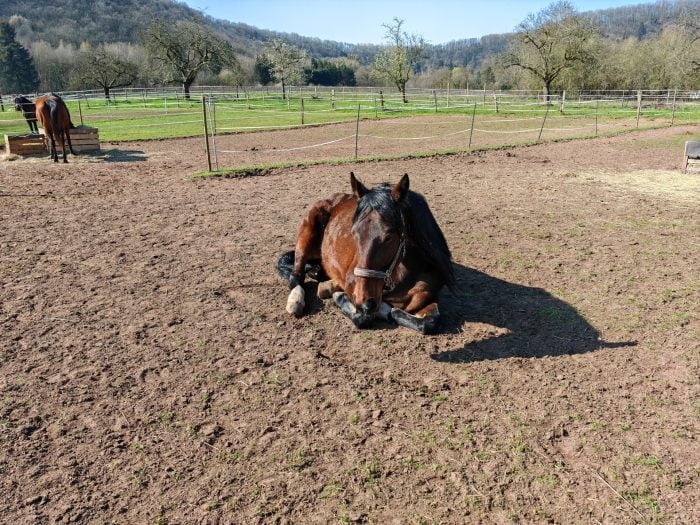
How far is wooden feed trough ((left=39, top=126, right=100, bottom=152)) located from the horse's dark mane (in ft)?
46.9

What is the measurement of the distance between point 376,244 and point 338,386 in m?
1.09

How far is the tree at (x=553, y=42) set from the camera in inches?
1623

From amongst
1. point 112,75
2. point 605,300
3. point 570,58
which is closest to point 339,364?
point 605,300

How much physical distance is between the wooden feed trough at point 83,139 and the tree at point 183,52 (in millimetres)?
39316

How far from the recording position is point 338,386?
3494 mm

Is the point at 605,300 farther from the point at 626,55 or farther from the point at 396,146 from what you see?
the point at 626,55

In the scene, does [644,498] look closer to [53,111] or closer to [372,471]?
[372,471]

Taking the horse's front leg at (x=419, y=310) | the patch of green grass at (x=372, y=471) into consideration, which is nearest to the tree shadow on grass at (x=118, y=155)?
the horse's front leg at (x=419, y=310)

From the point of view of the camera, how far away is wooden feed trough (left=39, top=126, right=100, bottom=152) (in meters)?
14.9

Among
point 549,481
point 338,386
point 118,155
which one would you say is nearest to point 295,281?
point 338,386

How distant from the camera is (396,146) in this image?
58.3 feet

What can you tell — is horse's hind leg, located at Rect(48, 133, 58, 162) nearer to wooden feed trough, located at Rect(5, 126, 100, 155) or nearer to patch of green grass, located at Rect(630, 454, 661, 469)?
wooden feed trough, located at Rect(5, 126, 100, 155)

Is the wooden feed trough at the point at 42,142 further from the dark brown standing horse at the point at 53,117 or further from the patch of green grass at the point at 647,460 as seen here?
the patch of green grass at the point at 647,460

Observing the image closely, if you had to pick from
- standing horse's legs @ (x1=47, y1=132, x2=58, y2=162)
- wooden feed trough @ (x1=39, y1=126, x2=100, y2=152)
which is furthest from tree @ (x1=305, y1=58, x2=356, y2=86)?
standing horse's legs @ (x1=47, y1=132, x2=58, y2=162)
